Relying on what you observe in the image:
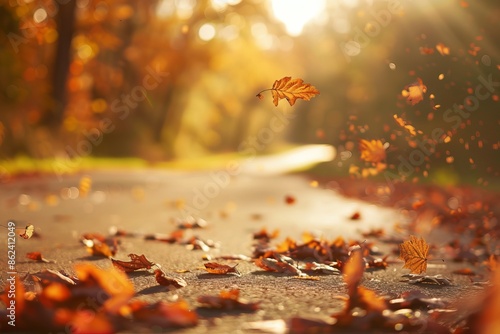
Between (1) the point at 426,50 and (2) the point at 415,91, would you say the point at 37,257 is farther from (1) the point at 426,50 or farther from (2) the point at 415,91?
(1) the point at 426,50

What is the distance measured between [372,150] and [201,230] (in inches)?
105

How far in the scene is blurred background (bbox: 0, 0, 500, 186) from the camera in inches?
189

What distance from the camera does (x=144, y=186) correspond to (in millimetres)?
14477

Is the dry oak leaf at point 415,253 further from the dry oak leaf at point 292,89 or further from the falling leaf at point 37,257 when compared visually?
the falling leaf at point 37,257

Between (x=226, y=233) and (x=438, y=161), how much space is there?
222cm

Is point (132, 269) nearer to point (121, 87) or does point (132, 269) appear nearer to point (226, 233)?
point (226, 233)

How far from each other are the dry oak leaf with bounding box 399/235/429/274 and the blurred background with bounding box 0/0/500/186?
29.8 inches

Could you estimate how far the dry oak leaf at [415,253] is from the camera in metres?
3.72

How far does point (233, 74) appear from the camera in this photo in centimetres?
4178

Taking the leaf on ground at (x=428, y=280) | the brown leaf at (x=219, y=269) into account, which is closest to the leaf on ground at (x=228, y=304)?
the brown leaf at (x=219, y=269)

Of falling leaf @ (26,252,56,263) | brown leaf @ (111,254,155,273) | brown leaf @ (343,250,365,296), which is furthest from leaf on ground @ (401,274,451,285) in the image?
falling leaf @ (26,252,56,263)

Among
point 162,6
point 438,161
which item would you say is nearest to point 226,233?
point 438,161

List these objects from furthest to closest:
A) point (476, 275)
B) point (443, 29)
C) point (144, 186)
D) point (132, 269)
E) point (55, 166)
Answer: point (55, 166)
point (443, 29)
point (144, 186)
point (476, 275)
point (132, 269)

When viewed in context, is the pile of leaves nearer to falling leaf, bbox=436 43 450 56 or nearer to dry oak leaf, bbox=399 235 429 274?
dry oak leaf, bbox=399 235 429 274
